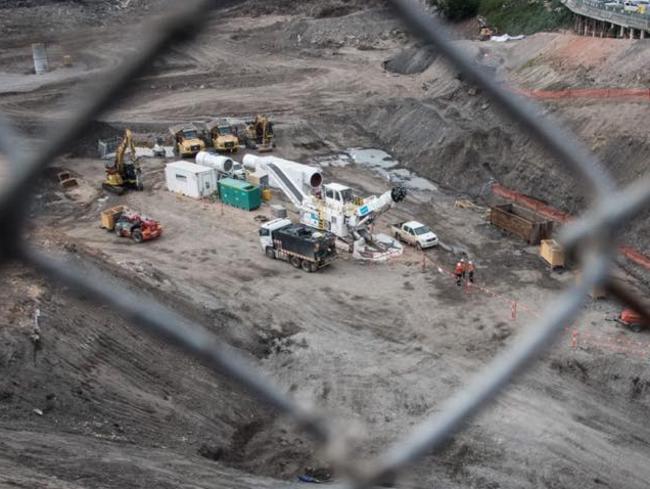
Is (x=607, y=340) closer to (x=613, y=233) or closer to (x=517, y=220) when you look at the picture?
(x=517, y=220)

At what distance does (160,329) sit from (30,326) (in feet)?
22.4

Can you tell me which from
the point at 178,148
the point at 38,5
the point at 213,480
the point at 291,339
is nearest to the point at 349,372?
the point at 291,339

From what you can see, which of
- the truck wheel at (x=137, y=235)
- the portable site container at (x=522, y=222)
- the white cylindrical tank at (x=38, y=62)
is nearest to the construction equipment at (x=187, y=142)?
the truck wheel at (x=137, y=235)

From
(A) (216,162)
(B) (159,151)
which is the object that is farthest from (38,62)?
(A) (216,162)

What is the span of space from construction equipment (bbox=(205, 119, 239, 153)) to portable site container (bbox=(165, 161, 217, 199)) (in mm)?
→ 2276

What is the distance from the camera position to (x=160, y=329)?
106 cm

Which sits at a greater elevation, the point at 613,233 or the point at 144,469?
the point at 613,233

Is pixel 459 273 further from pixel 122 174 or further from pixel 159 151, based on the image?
pixel 159 151

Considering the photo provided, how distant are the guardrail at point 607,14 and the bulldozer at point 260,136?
8155 millimetres

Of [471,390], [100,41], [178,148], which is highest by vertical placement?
[100,41]

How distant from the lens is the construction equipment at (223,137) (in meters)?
16.1

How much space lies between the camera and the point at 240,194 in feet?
42.4

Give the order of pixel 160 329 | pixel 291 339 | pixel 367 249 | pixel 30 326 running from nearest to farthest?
pixel 160 329 → pixel 30 326 → pixel 291 339 → pixel 367 249

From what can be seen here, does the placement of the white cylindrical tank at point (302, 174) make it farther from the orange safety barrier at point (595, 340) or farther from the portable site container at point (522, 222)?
the orange safety barrier at point (595, 340)
